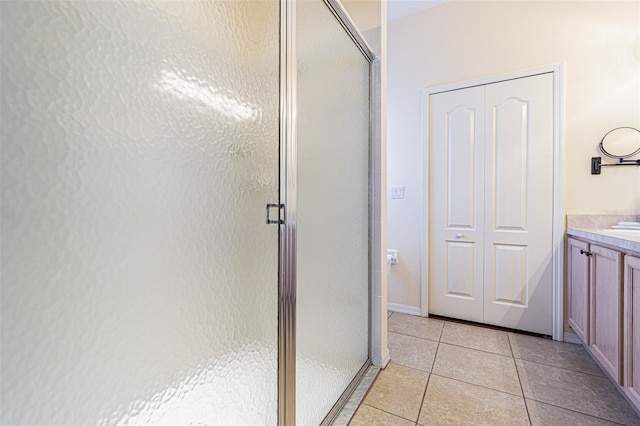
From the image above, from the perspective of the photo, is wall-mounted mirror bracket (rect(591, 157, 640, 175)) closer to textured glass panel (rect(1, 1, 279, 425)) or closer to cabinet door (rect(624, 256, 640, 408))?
cabinet door (rect(624, 256, 640, 408))

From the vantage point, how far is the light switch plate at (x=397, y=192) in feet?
9.10

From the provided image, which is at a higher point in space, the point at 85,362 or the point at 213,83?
the point at 213,83

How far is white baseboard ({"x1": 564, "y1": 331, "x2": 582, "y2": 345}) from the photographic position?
2.13 meters

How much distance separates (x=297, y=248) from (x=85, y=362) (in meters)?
0.70

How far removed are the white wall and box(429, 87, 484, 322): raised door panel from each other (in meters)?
0.15

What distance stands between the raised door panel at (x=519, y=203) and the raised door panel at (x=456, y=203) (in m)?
0.07

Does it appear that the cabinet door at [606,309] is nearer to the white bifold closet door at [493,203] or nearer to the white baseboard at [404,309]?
the white bifold closet door at [493,203]

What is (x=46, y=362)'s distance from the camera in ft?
1.58

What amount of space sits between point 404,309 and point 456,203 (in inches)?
42.7

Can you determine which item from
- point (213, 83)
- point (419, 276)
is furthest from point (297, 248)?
point (419, 276)

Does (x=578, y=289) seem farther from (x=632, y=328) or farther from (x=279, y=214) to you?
(x=279, y=214)

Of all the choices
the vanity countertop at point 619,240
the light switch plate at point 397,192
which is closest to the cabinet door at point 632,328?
the vanity countertop at point 619,240

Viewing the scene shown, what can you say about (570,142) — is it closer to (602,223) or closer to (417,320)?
(602,223)

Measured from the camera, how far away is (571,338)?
2.15 metres
